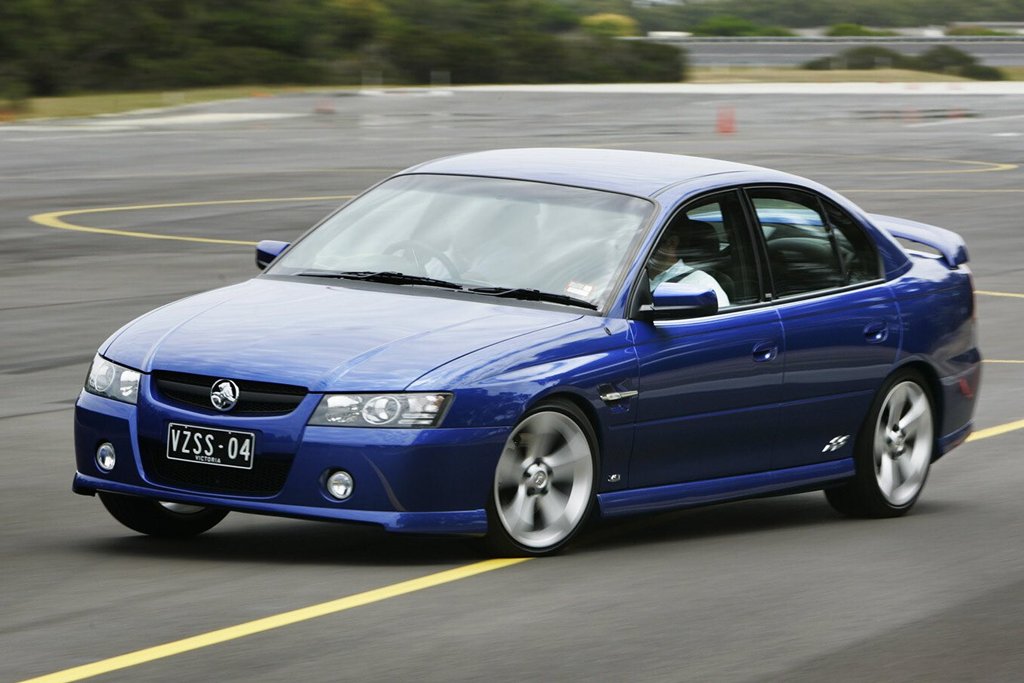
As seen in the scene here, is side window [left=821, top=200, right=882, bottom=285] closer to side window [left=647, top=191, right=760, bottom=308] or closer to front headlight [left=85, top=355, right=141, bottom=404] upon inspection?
side window [left=647, top=191, right=760, bottom=308]

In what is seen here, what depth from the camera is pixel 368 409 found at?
22.8 ft

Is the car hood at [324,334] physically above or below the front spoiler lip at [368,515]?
above

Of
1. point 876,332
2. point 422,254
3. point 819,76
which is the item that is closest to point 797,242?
point 876,332

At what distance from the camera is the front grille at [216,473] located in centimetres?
701

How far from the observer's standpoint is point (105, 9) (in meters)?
72.6

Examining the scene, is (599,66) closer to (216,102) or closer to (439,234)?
(216,102)

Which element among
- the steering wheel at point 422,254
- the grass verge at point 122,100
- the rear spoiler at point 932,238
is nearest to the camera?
the steering wheel at point 422,254

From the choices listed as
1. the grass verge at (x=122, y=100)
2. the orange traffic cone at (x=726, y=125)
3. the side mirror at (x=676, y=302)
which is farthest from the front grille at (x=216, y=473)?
the grass verge at (x=122, y=100)

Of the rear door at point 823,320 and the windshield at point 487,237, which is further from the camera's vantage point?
the rear door at point 823,320

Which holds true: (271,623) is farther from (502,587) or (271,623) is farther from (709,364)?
(709,364)

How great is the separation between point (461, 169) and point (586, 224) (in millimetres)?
803

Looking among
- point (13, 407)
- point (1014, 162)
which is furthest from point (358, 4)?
point (13, 407)

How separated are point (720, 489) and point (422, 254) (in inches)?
60.8

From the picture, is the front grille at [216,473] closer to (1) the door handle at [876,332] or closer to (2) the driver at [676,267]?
(2) the driver at [676,267]
